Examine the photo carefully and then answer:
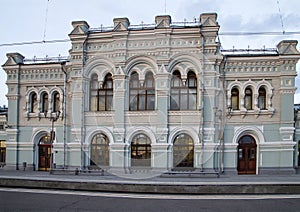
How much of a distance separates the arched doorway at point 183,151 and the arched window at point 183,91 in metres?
1.77

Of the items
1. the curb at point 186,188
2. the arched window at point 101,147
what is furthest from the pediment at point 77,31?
the curb at point 186,188

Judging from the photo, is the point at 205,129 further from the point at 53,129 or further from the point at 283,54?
the point at 53,129

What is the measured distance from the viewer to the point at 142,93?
1620 cm

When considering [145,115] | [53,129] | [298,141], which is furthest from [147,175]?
[298,141]

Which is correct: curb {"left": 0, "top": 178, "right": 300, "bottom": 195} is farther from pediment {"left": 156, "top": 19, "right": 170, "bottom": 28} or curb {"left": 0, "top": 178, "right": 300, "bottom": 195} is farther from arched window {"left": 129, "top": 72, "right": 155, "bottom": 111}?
pediment {"left": 156, "top": 19, "right": 170, "bottom": 28}

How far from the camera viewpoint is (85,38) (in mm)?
16219

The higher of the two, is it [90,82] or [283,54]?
[283,54]

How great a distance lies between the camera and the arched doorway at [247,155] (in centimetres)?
1669

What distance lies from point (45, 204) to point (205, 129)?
959 centimetres

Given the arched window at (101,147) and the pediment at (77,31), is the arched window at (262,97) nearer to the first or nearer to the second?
the arched window at (101,147)

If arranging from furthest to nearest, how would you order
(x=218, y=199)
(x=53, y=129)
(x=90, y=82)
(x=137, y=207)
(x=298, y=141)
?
1. (x=53, y=129)
2. (x=298, y=141)
3. (x=90, y=82)
4. (x=218, y=199)
5. (x=137, y=207)

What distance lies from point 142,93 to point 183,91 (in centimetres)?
230

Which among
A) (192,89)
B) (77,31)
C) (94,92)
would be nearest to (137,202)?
(94,92)

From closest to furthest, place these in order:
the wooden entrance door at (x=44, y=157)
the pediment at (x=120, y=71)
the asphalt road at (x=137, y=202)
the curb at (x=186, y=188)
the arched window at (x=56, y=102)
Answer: the asphalt road at (x=137, y=202) < the curb at (x=186, y=188) < the pediment at (x=120, y=71) < the arched window at (x=56, y=102) < the wooden entrance door at (x=44, y=157)
